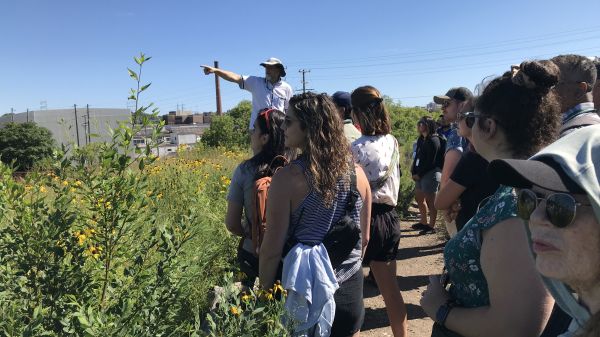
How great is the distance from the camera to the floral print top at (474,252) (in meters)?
1.38

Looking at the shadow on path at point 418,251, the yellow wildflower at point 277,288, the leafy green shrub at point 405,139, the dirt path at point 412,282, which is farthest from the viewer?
the leafy green shrub at point 405,139

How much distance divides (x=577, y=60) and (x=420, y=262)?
3667 millimetres

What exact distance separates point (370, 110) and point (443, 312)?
6.09 feet

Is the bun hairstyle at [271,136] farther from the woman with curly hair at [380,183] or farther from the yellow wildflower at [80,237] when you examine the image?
the yellow wildflower at [80,237]

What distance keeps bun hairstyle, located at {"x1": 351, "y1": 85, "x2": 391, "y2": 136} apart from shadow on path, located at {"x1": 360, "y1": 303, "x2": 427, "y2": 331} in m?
1.97

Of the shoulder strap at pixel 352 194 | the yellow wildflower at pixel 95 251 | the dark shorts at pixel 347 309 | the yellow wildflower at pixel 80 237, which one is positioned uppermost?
the shoulder strap at pixel 352 194

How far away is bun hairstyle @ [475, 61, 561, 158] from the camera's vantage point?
61.0 inches

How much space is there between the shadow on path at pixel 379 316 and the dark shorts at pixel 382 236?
1.17m

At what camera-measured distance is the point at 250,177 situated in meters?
2.51

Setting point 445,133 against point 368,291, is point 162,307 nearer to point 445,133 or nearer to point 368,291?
point 368,291

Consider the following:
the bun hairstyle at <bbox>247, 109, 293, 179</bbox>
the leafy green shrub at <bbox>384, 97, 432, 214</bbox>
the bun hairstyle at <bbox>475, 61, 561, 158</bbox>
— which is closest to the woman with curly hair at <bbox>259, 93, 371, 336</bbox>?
the bun hairstyle at <bbox>247, 109, 293, 179</bbox>

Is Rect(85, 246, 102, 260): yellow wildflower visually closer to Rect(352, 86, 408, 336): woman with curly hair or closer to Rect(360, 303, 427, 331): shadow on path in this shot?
Rect(352, 86, 408, 336): woman with curly hair

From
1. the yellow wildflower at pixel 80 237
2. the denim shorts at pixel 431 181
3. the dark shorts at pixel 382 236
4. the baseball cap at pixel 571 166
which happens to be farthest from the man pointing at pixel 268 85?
the baseball cap at pixel 571 166

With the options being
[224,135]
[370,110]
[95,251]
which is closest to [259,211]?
[95,251]
